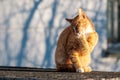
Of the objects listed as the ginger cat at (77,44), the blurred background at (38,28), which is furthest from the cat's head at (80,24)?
the blurred background at (38,28)

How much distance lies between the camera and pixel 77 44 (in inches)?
65.1

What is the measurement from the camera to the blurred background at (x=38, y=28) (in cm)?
367

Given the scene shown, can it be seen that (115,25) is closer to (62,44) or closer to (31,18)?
(31,18)

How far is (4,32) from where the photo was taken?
12.0ft

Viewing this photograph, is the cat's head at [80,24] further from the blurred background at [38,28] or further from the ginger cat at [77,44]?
the blurred background at [38,28]

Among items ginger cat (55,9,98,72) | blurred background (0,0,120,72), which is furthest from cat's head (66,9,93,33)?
blurred background (0,0,120,72)

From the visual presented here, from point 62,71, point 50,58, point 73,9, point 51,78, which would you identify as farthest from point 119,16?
point 51,78

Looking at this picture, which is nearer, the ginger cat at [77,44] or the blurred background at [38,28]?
the ginger cat at [77,44]

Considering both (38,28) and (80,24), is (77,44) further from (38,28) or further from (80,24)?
(38,28)

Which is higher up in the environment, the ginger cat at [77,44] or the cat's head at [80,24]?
the cat's head at [80,24]

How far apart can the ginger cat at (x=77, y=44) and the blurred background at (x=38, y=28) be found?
197 centimetres

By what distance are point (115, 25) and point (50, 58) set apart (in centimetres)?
83

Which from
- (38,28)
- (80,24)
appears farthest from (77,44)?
(38,28)

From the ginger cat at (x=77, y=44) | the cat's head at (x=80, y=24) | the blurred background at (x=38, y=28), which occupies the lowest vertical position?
the blurred background at (x=38, y=28)
